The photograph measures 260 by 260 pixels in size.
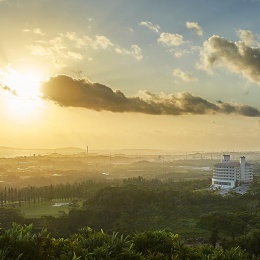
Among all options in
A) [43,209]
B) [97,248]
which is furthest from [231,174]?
[97,248]

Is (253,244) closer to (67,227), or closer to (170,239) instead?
(170,239)

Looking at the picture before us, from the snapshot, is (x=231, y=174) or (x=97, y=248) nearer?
(x=97, y=248)

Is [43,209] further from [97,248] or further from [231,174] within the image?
[97,248]

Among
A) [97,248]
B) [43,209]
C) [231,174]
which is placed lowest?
[43,209]

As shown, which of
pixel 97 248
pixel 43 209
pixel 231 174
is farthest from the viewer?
pixel 231 174

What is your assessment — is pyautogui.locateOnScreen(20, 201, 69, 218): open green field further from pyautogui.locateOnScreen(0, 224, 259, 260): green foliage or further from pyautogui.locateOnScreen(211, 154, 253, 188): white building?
pyautogui.locateOnScreen(0, 224, 259, 260): green foliage

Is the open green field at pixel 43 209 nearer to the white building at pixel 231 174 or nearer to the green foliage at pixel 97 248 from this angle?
the white building at pixel 231 174

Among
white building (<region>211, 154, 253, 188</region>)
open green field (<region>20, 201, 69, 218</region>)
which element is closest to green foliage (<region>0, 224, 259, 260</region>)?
open green field (<region>20, 201, 69, 218</region>)
